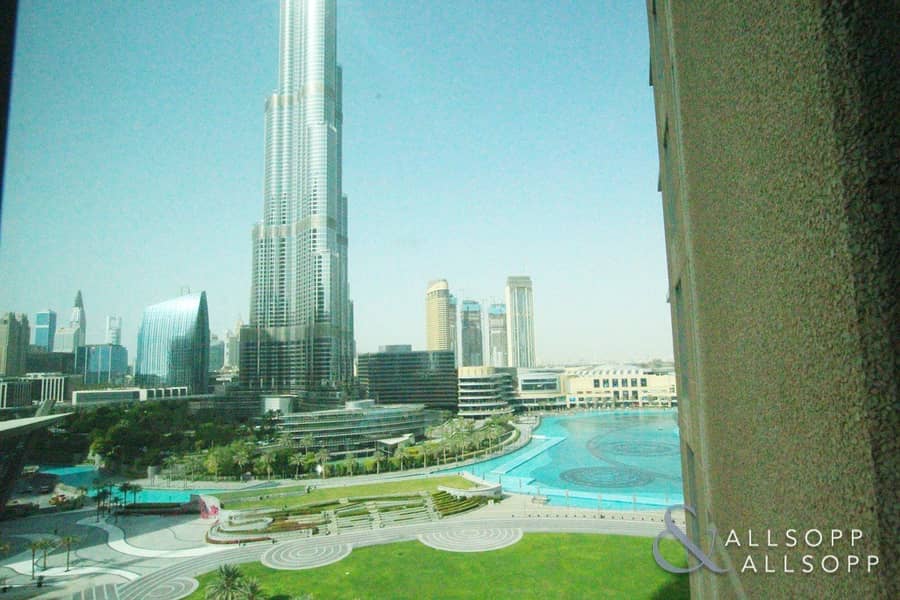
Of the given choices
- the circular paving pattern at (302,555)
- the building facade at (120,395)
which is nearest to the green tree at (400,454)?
the circular paving pattern at (302,555)

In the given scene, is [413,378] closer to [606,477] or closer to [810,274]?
[606,477]

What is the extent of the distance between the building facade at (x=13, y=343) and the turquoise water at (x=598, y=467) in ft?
36.5

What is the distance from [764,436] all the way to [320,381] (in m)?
24.2

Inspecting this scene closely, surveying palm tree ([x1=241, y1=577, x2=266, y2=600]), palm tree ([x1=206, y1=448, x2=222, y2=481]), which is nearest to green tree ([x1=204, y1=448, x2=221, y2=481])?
palm tree ([x1=206, y1=448, x2=222, y2=481])

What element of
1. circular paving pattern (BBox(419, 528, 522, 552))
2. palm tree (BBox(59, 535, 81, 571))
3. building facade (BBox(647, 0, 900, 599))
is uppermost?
building facade (BBox(647, 0, 900, 599))

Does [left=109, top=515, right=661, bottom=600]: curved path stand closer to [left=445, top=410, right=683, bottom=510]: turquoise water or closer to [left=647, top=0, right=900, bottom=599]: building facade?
[left=445, top=410, right=683, bottom=510]: turquoise water

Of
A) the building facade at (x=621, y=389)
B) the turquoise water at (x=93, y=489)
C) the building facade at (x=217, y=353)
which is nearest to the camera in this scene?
the turquoise water at (x=93, y=489)

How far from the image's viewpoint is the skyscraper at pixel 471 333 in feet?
157

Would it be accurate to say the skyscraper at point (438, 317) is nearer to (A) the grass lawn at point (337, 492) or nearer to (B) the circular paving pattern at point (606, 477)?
(B) the circular paving pattern at point (606, 477)

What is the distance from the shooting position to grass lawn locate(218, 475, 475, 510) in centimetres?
1150

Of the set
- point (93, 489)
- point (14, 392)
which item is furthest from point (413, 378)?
point (14, 392)

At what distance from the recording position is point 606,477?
1362cm

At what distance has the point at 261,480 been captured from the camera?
1404 centimetres

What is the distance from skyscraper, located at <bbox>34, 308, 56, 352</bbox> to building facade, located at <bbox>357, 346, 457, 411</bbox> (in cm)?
1380
